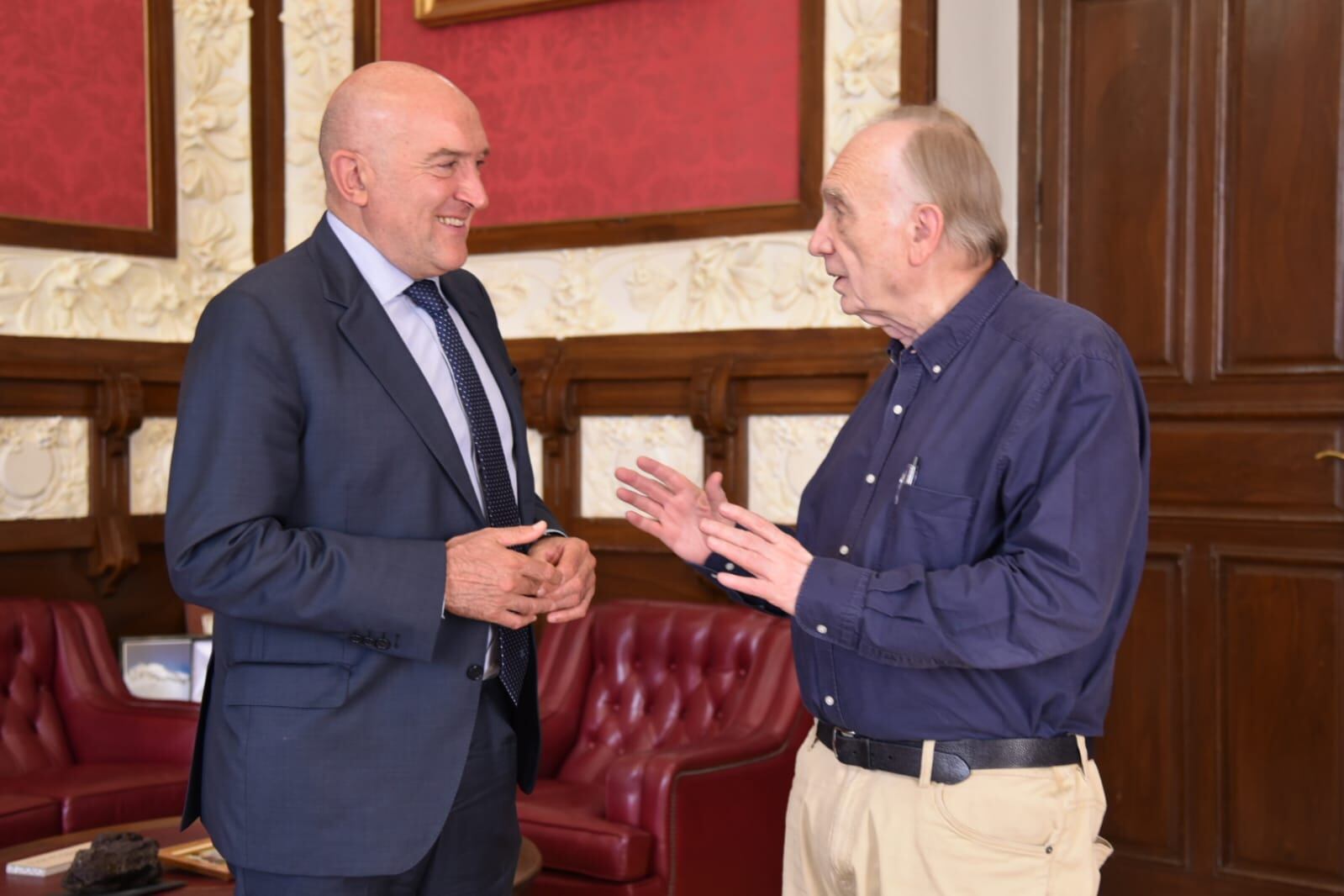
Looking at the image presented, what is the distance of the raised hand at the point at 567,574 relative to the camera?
8.32 ft

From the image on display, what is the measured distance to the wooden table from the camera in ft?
11.3

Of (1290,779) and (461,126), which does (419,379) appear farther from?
(1290,779)

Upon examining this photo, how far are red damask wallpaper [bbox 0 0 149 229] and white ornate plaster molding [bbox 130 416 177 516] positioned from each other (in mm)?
766

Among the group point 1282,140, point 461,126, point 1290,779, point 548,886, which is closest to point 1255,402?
point 1282,140

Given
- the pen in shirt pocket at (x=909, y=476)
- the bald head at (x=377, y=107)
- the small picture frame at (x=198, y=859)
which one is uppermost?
the bald head at (x=377, y=107)

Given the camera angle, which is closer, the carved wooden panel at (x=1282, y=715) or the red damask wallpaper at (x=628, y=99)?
the carved wooden panel at (x=1282, y=715)

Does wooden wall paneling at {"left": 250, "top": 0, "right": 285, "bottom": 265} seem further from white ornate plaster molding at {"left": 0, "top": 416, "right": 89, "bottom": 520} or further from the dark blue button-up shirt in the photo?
the dark blue button-up shirt

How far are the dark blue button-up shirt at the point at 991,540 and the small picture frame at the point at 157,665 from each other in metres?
3.61

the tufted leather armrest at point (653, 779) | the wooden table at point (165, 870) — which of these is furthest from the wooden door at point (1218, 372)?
the wooden table at point (165, 870)

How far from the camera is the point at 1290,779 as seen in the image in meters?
4.47

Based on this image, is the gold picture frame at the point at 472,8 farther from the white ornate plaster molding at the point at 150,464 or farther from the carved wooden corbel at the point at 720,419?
the white ornate plaster molding at the point at 150,464

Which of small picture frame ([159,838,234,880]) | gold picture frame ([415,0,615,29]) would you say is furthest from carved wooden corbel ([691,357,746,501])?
small picture frame ([159,838,234,880])

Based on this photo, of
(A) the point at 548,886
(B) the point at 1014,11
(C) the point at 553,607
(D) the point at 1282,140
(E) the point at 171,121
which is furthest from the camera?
(E) the point at 171,121

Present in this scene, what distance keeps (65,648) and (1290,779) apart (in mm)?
3980
